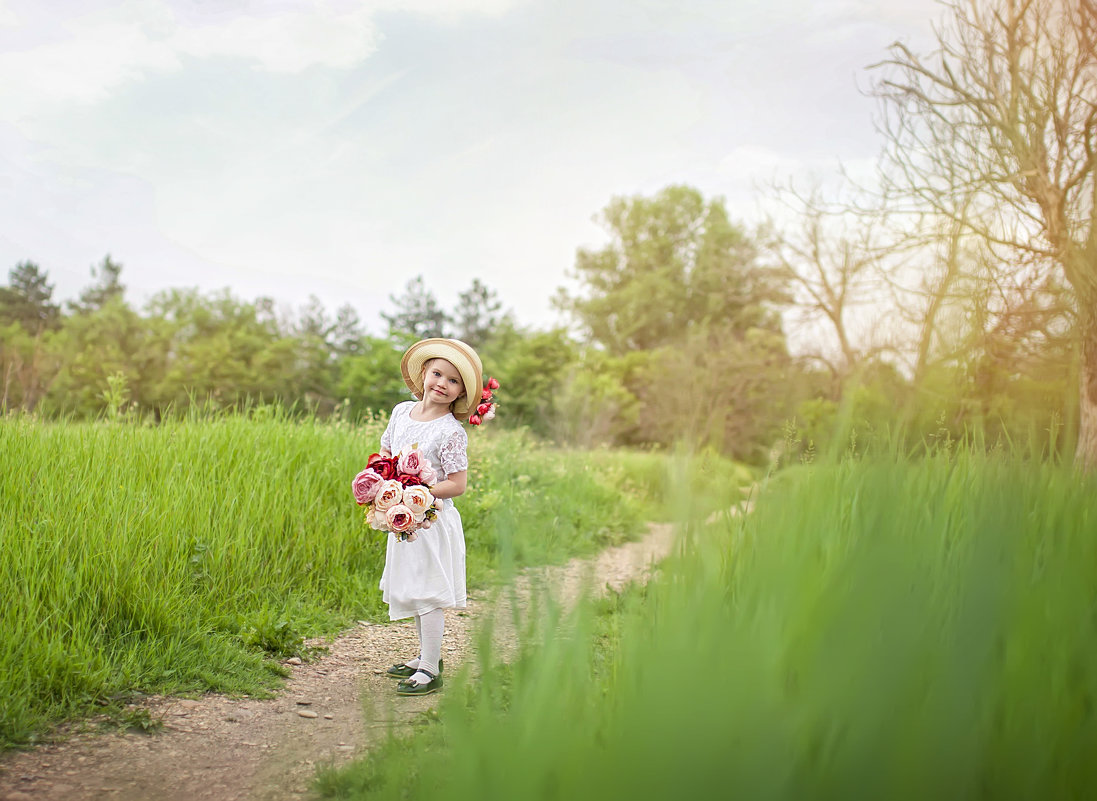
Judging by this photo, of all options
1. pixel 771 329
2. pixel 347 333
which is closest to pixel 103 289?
pixel 347 333

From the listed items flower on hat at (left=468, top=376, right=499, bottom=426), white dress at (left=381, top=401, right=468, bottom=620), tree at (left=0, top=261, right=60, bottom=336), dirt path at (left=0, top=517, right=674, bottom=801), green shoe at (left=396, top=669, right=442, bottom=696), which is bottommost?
dirt path at (left=0, top=517, right=674, bottom=801)

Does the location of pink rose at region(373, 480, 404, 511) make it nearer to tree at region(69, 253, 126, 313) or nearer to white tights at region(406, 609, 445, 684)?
white tights at region(406, 609, 445, 684)

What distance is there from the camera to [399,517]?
11.5ft

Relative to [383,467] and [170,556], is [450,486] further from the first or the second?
[170,556]

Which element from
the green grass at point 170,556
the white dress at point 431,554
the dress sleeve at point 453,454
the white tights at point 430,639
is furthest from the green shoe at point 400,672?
the dress sleeve at point 453,454

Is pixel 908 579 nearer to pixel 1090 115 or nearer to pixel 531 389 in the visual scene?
pixel 1090 115

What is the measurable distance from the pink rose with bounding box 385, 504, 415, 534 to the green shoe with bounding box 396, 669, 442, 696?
0.78m

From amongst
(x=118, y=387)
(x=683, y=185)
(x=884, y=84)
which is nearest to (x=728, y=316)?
(x=683, y=185)

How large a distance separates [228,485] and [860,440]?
4049 mm

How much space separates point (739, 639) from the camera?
1395 mm

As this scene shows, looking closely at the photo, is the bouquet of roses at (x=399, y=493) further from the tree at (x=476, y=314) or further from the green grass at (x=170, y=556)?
the tree at (x=476, y=314)

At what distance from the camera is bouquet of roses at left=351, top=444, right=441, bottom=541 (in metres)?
3.51

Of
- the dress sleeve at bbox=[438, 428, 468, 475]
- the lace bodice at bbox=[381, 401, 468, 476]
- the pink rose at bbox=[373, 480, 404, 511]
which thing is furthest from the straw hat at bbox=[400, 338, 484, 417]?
the pink rose at bbox=[373, 480, 404, 511]

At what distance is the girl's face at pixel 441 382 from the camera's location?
150 inches
